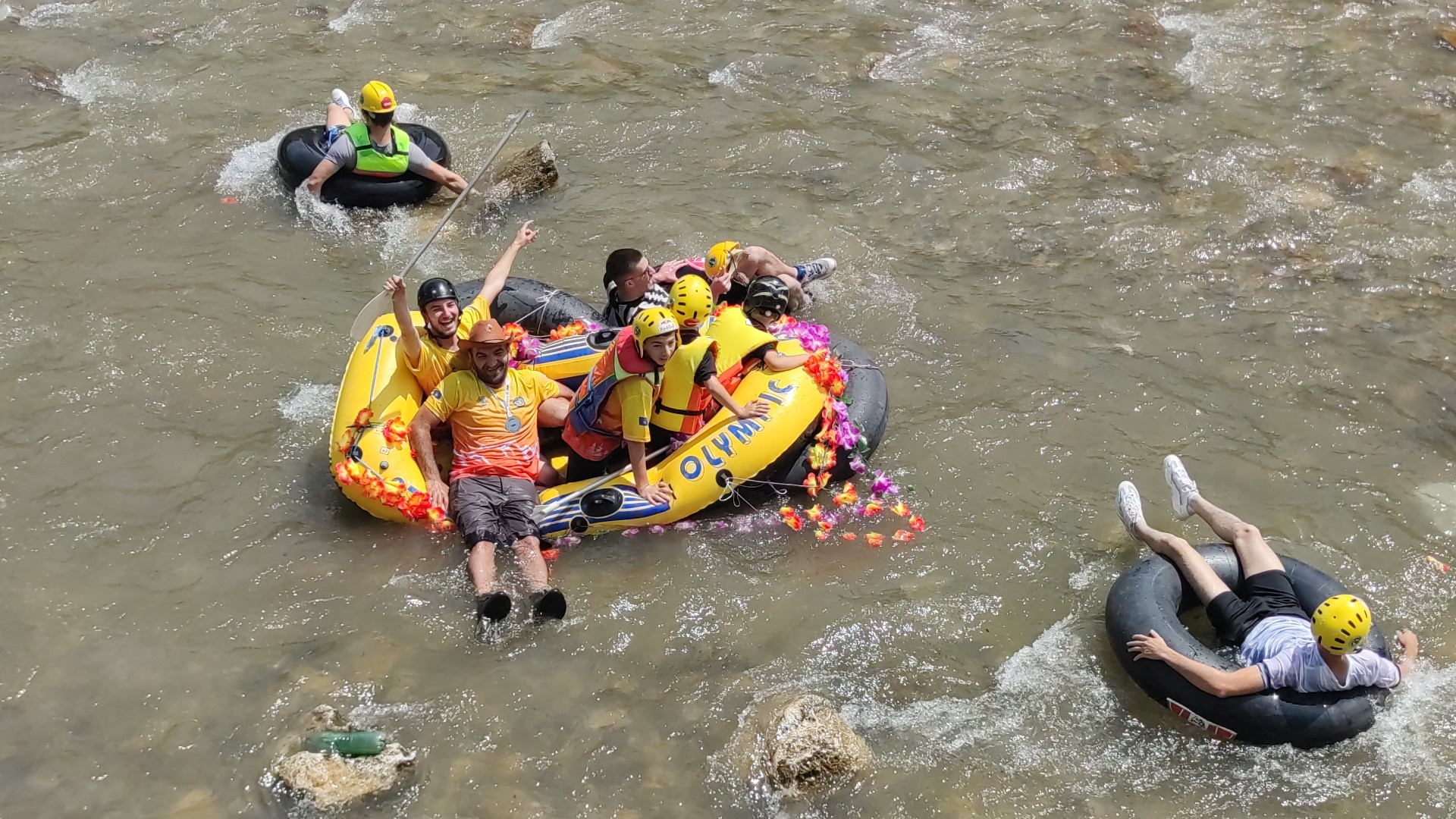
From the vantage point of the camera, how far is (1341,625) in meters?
5.63

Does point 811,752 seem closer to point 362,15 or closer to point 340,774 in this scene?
point 340,774

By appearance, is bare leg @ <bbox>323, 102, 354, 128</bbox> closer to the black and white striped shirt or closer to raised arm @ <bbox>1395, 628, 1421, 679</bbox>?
the black and white striped shirt

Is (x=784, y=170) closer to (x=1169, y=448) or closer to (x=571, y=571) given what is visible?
(x=1169, y=448)

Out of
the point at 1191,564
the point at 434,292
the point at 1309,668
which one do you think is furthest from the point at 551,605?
the point at 1309,668

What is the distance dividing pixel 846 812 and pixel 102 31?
11.9 metres

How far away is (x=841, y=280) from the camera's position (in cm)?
953

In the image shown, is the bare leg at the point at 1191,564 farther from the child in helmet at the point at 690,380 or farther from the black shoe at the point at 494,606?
the black shoe at the point at 494,606

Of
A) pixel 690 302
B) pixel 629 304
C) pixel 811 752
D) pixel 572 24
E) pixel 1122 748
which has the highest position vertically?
pixel 690 302

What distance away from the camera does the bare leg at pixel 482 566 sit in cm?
649

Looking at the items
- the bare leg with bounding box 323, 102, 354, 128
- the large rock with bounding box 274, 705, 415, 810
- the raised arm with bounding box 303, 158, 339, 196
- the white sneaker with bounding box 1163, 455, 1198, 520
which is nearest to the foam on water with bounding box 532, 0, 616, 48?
the bare leg with bounding box 323, 102, 354, 128

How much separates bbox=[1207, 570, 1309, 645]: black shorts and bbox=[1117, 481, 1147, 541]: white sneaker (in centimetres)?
68

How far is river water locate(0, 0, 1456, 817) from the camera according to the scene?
5867 millimetres

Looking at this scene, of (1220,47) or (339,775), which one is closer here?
(339,775)

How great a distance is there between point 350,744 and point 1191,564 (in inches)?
174
